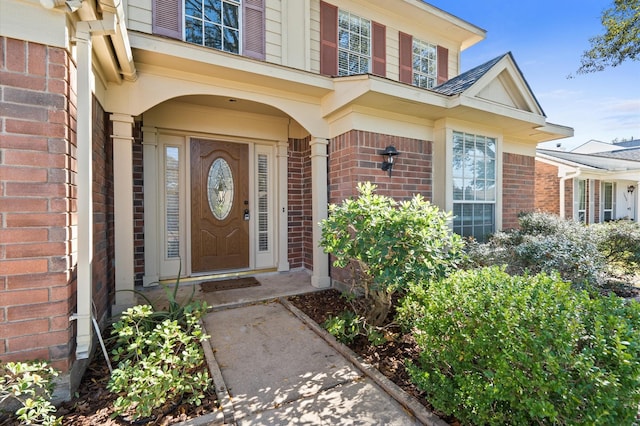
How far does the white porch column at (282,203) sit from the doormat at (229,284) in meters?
0.66

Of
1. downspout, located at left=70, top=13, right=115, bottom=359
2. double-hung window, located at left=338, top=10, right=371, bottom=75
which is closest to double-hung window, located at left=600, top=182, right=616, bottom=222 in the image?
double-hung window, located at left=338, top=10, right=371, bottom=75

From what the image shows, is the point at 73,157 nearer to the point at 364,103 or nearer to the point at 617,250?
the point at 364,103

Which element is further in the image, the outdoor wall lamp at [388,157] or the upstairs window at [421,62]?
the upstairs window at [421,62]

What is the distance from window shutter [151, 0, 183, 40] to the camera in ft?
12.4

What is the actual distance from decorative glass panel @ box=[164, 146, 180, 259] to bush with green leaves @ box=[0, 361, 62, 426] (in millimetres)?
2703

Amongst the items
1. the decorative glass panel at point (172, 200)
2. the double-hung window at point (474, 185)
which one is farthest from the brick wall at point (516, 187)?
the decorative glass panel at point (172, 200)

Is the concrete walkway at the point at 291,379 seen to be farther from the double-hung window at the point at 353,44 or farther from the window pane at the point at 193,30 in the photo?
the double-hung window at the point at 353,44

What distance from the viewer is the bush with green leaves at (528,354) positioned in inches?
47.4

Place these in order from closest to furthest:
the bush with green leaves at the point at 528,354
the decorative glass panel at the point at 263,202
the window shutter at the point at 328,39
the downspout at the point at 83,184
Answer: the bush with green leaves at the point at 528,354 → the downspout at the point at 83,184 → the window shutter at the point at 328,39 → the decorative glass panel at the point at 263,202

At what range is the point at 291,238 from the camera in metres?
5.28

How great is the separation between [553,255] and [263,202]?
14.0 ft

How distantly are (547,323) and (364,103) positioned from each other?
10.5ft

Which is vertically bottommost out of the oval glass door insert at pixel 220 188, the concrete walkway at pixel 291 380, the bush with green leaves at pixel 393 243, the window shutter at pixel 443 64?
the concrete walkway at pixel 291 380

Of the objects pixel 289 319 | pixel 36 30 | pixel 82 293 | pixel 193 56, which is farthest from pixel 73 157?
pixel 289 319
